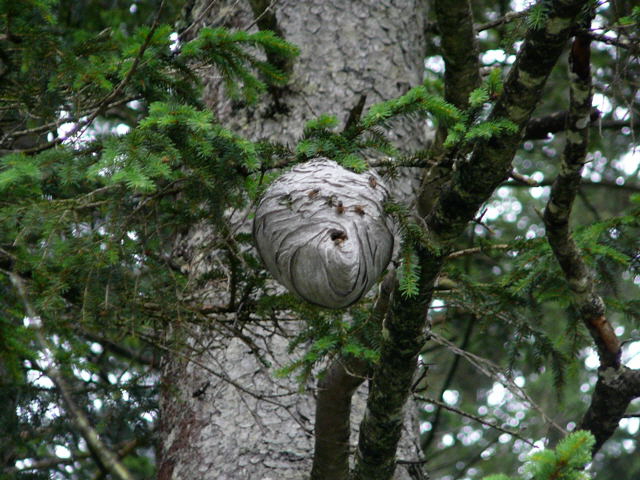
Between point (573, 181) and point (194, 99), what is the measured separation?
1.40 meters

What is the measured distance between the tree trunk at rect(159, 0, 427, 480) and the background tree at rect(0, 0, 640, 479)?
0.04 feet

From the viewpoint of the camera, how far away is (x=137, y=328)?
10.4 feet

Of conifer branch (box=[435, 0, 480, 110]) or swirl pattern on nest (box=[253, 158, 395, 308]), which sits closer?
swirl pattern on nest (box=[253, 158, 395, 308])

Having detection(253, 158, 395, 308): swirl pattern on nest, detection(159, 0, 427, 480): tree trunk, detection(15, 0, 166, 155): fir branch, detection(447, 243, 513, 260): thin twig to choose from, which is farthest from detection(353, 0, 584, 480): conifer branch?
detection(15, 0, 166, 155): fir branch

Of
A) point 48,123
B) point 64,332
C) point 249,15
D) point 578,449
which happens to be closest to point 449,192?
point 578,449

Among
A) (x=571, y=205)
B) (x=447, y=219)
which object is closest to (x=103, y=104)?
(x=447, y=219)

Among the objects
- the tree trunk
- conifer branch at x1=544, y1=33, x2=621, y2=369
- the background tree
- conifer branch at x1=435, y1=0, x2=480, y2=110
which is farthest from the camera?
conifer branch at x1=435, y1=0, x2=480, y2=110

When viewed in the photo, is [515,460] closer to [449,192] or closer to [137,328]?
[137,328]

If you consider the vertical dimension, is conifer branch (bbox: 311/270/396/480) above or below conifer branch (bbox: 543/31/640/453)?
below

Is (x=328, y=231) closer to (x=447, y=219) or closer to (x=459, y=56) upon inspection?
(x=447, y=219)

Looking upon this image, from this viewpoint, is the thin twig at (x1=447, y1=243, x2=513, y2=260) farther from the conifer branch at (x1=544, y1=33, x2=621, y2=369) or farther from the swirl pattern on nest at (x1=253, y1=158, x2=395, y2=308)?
the swirl pattern on nest at (x1=253, y1=158, x2=395, y2=308)

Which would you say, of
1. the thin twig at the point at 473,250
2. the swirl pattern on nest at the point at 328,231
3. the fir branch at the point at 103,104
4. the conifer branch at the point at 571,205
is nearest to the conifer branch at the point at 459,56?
the thin twig at the point at 473,250

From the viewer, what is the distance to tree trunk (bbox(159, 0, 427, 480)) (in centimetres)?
318

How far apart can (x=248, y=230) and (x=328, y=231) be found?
1.31 metres
